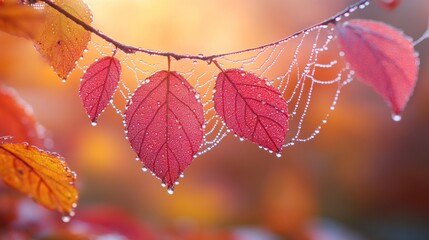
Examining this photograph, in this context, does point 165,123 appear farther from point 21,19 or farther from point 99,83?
point 21,19

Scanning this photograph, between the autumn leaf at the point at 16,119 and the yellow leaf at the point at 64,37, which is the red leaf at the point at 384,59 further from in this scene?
the autumn leaf at the point at 16,119

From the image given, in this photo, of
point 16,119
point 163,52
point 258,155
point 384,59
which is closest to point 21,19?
point 163,52

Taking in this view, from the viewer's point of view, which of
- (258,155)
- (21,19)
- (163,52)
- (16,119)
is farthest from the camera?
(258,155)

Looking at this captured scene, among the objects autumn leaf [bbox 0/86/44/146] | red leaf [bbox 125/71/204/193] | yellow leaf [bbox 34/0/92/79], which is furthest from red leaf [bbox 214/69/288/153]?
autumn leaf [bbox 0/86/44/146]

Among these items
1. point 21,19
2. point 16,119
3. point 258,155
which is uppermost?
point 258,155

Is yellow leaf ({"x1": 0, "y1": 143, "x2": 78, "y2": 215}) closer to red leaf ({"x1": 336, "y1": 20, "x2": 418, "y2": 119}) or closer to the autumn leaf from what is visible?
red leaf ({"x1": 336, "y1": 20, "x2": 418, "y2": 119})

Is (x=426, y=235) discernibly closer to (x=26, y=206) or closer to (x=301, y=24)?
(x=301, y=24)
